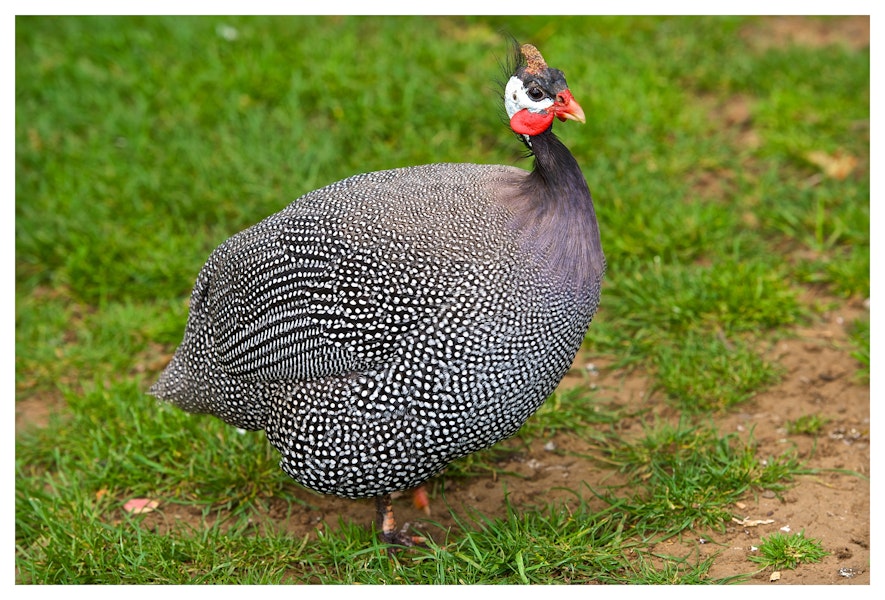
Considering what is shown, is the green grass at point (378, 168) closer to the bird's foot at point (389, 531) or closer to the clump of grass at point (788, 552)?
the bird's foot at point (389, 531)

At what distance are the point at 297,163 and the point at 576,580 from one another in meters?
3.21

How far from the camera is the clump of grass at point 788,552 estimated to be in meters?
3.64

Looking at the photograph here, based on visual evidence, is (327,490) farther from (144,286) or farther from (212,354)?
(144,286)

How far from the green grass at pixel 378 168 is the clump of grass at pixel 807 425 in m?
0.02

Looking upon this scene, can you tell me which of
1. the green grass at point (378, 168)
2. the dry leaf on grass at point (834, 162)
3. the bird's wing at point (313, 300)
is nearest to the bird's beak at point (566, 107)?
the bird's wing at point (313, 300)

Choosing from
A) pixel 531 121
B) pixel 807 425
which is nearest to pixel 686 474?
pixel 807 425

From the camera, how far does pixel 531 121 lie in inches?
138

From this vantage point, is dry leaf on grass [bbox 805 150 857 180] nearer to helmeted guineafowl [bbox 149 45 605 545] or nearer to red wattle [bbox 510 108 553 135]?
helmeted guineafowl [bbox 149 45 605 545]

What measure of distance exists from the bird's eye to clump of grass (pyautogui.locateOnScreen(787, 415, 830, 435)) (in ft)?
6.17

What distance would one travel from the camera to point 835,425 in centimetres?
442

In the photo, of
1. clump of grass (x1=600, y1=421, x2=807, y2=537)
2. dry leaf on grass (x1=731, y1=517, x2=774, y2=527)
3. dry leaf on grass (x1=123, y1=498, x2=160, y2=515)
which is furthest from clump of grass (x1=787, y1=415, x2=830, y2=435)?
dry leaf on grass (x1=123, y1=498, x2=160, y2=515)

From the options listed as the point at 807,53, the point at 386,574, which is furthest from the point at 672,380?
the point at 807,53

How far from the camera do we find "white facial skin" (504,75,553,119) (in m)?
3.48

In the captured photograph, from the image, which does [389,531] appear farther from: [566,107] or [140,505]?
[566,107]
